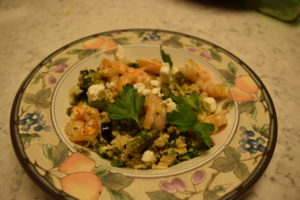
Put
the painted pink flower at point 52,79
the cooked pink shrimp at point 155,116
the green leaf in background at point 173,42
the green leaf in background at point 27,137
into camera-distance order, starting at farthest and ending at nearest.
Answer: the green leaf in background at point 173,42
the painted pink flower at point 52,79
the cooked pink shrimp at point 155,116
the green leaf in background at point 27,137

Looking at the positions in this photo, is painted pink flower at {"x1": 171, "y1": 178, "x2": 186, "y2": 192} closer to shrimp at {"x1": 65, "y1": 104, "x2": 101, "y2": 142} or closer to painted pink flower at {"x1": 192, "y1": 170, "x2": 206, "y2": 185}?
painted pink flower at {"x1": 192, "y1": 170, "x2": 206, "y2": 185}

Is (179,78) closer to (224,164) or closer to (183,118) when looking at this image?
(183,118)

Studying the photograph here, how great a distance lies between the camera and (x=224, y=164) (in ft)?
4.94

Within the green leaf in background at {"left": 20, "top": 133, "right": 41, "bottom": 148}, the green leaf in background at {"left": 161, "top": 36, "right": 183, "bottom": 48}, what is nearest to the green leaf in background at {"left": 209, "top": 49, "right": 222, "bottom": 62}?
the green leaf in background at {"left": 161, "top": 36, "right": 183, "bottom": 48}

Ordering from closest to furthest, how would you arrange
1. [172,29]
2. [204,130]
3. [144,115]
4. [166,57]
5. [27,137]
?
[27,137], [204,130], [144,115], [166,57], [172,29]

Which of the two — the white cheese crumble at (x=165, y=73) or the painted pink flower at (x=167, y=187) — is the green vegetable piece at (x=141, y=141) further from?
the white cheese crumble at (x=165, y=73)

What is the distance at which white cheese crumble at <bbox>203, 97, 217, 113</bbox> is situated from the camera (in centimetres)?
193

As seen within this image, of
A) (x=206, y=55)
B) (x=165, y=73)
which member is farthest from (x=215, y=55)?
(x=165, y=73)

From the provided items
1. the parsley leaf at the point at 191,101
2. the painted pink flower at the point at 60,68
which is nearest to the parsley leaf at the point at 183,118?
the parsley leaf at the point at 191,101

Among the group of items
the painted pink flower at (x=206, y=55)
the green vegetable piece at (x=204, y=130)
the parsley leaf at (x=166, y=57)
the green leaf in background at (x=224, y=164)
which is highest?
the painted pink flower at (x=206, y=55)

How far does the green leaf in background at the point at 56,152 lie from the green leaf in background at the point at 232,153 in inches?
36.8

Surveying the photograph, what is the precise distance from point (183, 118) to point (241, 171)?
0.47 meters

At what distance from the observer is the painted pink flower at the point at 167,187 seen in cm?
139

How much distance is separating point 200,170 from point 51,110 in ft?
3.42
